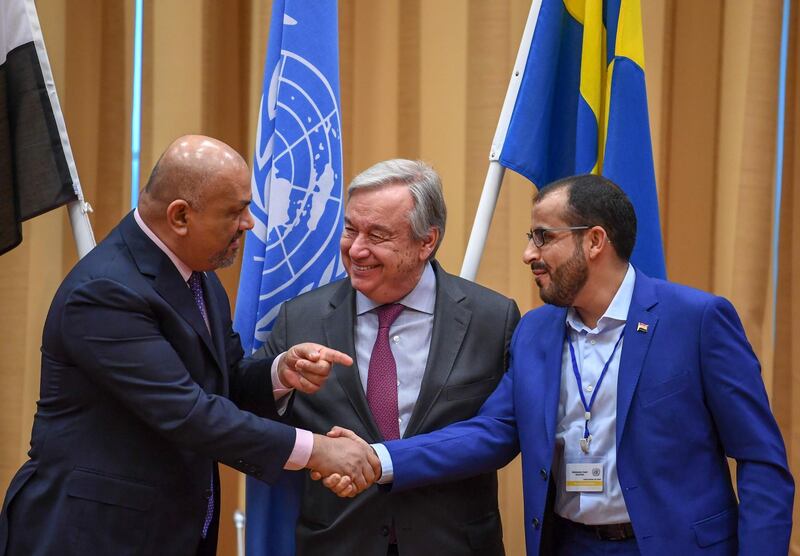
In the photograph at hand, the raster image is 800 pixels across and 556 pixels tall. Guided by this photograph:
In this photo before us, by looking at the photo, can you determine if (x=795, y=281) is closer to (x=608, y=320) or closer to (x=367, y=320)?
(x=608, y=320)

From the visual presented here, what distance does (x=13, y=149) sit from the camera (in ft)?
9.48

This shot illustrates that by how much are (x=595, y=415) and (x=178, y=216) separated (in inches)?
45.2

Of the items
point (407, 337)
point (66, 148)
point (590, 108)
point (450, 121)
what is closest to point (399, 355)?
point (407, 337)

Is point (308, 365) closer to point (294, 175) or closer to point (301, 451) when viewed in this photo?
point (301, 451)

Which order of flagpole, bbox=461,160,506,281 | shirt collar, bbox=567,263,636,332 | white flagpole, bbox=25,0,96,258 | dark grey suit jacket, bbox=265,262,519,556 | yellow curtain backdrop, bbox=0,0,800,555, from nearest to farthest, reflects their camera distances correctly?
shirt collar, bbox=567,263,636,332 → dark grey suit jacket, bbox=265,262,519,556 → white flagpole, bbox=25,0,96,258 → flagpole, bbox=461,160,506,281 → yellow curtain backdrop, bbox=0,0,800,555

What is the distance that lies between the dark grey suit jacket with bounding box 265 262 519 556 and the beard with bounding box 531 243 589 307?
32 cm

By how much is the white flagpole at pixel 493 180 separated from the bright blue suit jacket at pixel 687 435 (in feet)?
2.13

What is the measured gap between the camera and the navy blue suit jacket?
2.28 metres

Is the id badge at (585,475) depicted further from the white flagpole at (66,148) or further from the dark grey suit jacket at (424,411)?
the white flagpole at (66,148)

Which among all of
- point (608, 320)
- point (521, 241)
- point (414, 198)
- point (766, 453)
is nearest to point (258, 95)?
point (521, 241)

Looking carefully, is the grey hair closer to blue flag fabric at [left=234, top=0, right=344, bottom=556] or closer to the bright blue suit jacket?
blue flag fabric at [left=234, top=0, right=344, bottom=556]

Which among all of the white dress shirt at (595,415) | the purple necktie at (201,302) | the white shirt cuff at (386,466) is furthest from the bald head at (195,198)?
the white dress shirt at (595,415)

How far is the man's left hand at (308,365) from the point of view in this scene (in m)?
2.54

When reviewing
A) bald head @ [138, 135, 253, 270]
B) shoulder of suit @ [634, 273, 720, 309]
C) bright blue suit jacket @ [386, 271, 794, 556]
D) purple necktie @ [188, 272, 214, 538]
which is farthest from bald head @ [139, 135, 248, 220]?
shoulder of suit @ [634, 273, 720, 309]
